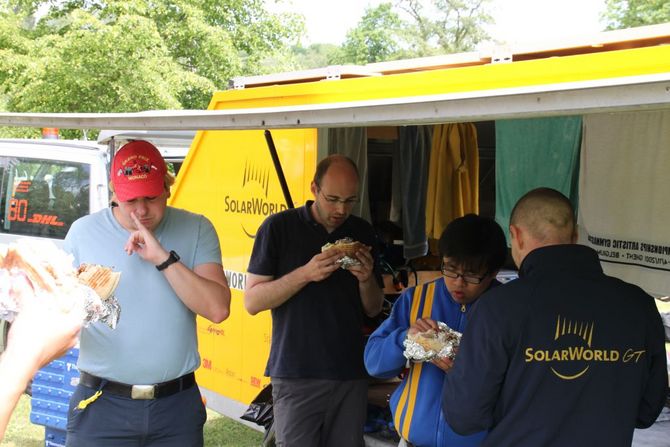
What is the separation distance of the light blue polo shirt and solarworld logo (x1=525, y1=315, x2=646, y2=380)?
1.36 m

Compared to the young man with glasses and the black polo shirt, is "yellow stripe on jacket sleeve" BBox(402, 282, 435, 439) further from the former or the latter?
the black polo shirt

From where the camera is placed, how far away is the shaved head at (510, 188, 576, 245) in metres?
2.46

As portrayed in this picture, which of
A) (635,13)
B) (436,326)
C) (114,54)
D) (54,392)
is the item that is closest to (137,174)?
(436,326)

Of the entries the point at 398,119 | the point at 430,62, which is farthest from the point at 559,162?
the point at 398,119

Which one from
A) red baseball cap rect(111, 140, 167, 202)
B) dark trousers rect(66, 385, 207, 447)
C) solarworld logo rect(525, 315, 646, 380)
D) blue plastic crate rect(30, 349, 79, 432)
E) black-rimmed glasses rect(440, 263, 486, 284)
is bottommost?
blue plastic crate rect(30, 349, 79, 432)

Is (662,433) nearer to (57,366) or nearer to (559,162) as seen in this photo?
(559,162)

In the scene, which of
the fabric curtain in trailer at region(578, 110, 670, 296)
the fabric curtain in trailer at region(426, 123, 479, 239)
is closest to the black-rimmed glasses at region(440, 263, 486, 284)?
the fabric curtain in trailer at region(578, 110, 670, 296)

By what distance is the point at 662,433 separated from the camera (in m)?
3.47

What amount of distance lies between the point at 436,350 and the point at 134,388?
1.14m

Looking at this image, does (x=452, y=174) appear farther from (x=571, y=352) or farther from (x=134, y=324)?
(x=571, y=352)

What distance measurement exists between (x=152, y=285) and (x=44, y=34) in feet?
40.9

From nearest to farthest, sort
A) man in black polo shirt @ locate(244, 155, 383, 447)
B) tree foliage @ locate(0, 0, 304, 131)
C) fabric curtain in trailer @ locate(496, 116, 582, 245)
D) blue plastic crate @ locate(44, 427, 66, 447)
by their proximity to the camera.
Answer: man in black polo shirt @ locate(244, 155, 383, 447) → fabric curtain in trailer @ locate(496, 116, 582, 245) → blue plastic crate @ locate(44, 427, 66, 447) → tree foliage @ locate(0, 0, 304, 131)

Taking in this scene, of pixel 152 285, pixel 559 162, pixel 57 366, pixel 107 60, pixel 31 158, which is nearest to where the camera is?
pixel 152 285

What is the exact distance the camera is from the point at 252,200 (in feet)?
15.3
